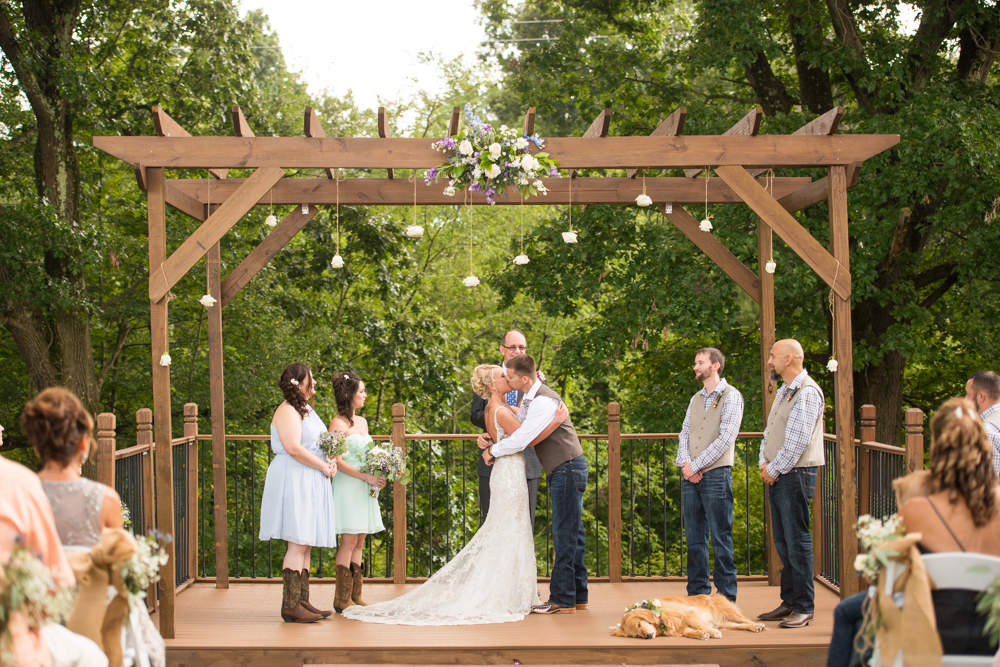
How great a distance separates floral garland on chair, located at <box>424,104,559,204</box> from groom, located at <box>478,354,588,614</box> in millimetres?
1100

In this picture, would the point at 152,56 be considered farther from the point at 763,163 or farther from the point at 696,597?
the point at 696,597

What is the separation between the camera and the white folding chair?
9.44 ft

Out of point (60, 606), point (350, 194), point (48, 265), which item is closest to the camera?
point (60, 606)

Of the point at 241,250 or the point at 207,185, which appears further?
the point at 241,250

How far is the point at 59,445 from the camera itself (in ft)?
10.0

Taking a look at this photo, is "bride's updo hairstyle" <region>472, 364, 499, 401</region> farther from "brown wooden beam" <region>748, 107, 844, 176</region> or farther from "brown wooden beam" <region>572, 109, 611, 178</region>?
"brown wooden beam" <region>748, 107, 844, 176</region>

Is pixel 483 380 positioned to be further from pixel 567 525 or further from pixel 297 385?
pixel 297 385

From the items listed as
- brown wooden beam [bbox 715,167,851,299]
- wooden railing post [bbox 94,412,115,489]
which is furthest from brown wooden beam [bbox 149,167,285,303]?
brown wooden beam [bbox 715,167,851,299]

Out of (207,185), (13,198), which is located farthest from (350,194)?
(13,198)

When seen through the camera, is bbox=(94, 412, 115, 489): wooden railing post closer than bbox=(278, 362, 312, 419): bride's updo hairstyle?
Yes

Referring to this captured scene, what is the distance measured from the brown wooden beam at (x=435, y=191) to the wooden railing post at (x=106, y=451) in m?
2.09

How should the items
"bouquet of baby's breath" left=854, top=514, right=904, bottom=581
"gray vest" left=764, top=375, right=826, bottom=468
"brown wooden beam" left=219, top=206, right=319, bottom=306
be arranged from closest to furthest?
"bouquet of baby's breath" left=854, top=514, right=904, bottom=581 < "gray vest" left=764, top=375, right=826, bottom=468 < "brown wooden beam" left=219, top=206, right=319, bottom=306

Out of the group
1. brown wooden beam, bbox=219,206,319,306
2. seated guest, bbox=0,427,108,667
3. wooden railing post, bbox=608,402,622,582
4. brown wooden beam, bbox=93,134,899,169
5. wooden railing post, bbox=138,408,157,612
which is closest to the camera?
seated guest, bbox=0,427,108,667

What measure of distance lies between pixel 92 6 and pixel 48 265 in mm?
3445
